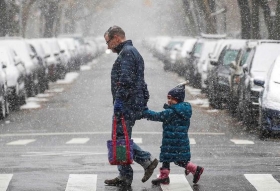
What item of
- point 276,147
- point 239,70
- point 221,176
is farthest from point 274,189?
point 239,70

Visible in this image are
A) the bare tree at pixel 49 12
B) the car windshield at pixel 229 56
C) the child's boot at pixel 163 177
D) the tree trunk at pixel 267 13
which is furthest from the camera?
the bare tree at pixel 49 12

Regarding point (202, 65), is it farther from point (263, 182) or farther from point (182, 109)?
point (182, 109)

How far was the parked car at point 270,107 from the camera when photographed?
57.0 ft

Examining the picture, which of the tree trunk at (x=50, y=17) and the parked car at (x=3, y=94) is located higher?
the parked car at (x=3, y=94)

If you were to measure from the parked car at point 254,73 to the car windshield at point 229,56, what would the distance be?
3.52m

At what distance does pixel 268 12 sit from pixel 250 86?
1801 centimetres

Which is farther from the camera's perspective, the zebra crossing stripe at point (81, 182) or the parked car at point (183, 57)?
the parked car at point (183, 57)

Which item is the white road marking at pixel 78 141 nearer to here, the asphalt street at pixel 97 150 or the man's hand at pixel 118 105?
the asphalt street at pixel 97 150

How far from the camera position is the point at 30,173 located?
11.9m

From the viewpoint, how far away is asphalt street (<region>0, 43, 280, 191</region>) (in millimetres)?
11148

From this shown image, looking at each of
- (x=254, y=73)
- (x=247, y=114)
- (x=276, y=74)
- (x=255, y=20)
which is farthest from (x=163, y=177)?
(x=255, y=20)

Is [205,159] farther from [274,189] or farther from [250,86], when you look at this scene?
[250,86]

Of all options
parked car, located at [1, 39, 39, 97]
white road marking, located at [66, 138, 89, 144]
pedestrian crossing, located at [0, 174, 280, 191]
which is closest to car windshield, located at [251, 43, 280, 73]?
white road marking, located at [66, 138, 89, 144]

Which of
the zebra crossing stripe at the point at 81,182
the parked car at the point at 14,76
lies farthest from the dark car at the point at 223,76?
the zebra crossing stripe at the point at 81,182
